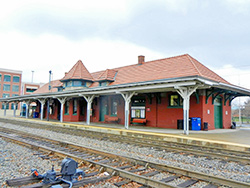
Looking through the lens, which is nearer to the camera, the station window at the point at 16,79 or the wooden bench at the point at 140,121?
the wooden bench at the point at 140,121

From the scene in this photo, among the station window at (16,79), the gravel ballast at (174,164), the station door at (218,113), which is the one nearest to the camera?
the gravel ballast at (174,164)

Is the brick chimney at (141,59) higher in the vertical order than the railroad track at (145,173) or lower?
higher

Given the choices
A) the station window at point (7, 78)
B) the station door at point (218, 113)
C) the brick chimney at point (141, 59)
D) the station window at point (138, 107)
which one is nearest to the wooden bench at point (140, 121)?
the station window at point (138, 107)

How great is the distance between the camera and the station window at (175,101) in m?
15.4

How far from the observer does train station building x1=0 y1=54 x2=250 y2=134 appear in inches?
487

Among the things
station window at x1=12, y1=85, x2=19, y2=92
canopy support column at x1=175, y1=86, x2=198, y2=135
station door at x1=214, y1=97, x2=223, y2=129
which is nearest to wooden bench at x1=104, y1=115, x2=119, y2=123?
station door at x1=214, y1=97, x2=223, y2=129

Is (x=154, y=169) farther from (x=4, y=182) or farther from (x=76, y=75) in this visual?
(x=76, y=75)

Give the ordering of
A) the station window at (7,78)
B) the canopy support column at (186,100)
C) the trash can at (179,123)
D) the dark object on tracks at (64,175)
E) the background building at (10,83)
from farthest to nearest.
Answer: the station window at (7,78)
the background building at (10,83)
the trash can at (179,123)
the canopy support column at (186,100)
the dark object on tracks at (64,175)

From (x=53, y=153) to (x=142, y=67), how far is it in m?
14.9

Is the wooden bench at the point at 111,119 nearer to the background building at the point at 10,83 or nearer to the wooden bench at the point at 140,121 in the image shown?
the wooden bench at the point at 140,121

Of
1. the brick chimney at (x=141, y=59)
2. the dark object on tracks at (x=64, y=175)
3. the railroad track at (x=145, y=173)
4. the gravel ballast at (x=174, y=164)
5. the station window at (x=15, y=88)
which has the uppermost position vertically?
the station window at (x=15, y=88)

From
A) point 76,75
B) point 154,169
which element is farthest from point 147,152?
point 76,75

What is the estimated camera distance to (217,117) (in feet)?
55.4

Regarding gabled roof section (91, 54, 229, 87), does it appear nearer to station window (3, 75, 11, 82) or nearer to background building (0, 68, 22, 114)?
background building (0, 68, 22, 114)
